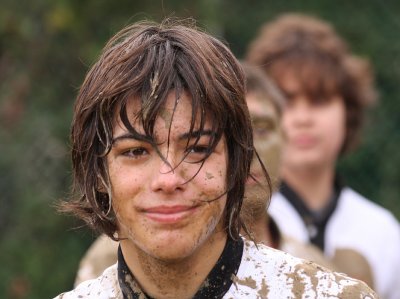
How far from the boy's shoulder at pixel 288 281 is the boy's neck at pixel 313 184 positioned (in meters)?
2.88

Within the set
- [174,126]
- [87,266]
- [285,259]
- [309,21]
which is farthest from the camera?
[309,21]

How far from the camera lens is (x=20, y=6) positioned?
714 centimetres

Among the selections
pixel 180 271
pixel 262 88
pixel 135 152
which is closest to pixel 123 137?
pixel 135 152

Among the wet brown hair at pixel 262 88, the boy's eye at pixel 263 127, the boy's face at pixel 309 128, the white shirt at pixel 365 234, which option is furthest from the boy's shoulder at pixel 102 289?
the boy's face at pixel 309 128

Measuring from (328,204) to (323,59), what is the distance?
71 cm

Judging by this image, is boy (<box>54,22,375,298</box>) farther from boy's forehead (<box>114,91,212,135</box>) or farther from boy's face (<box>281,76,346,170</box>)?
boy's face (<box>281,76,346,170</box>)

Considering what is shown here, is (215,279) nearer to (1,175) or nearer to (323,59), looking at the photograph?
(323,59)

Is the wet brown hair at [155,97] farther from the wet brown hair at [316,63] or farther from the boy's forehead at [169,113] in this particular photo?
the wet brown hair at [316,63]

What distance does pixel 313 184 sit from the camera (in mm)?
6012

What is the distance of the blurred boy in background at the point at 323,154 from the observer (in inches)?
221

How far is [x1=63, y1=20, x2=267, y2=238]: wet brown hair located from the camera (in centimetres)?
291

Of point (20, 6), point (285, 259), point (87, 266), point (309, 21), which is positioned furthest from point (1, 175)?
point (285, 259)

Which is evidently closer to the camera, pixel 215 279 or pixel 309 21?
pixel 215 279

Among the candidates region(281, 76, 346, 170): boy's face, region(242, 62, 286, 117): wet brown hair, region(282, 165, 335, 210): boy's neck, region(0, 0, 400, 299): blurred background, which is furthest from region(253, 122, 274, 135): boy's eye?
region(0, 0, 400, 299): blurred background
